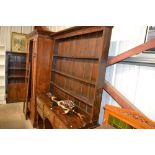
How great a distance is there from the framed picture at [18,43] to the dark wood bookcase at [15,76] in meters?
0.26

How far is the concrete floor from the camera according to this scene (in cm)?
263

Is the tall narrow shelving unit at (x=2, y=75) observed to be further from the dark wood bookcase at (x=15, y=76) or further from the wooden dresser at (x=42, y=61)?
the wooden dresser at (x=42, y=61)

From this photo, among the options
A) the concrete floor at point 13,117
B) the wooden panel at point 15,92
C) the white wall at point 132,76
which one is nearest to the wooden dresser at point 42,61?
the concrete floor at point 13,117

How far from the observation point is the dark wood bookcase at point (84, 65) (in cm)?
135

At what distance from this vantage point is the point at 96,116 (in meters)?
1.45

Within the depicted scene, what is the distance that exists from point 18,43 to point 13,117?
212 centimetres

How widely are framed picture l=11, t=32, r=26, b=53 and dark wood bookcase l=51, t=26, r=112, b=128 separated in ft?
6.64

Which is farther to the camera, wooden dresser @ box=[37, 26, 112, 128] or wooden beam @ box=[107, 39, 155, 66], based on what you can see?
wooden dresser @ box=[37, 26, 112, 128]

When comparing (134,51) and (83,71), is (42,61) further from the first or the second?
(134,51)

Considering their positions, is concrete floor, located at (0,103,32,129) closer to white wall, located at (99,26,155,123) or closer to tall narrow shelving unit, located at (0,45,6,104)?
tall narrow shelving unit, located at (0,45,6,104)

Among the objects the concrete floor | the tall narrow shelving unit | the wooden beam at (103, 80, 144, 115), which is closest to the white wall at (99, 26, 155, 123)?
the wooden beam at (103, 80, 144, 115)

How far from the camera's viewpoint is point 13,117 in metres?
3.02
